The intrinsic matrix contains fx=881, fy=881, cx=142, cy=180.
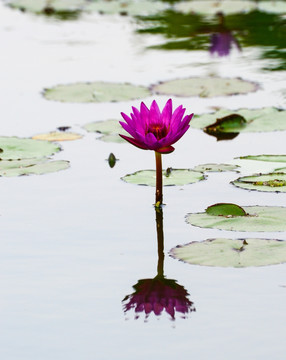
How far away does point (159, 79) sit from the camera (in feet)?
15.5

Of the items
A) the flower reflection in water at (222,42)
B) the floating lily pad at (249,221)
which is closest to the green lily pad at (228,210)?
the floating lily pad at (249,221)

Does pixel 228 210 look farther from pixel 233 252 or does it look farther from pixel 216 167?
pixel 216 167

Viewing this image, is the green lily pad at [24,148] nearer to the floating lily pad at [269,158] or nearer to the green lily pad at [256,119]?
the green lily pad at [256,119]

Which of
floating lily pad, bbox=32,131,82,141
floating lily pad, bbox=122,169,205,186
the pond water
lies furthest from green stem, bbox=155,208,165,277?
floating lily pad, bbox=32,131,82,141

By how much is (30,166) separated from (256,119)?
1058 mm

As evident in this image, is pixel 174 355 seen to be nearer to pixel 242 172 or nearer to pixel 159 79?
pixel 242 172

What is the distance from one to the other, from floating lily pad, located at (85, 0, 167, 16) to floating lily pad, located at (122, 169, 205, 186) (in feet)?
14.4

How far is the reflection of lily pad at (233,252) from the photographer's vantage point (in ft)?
7.52

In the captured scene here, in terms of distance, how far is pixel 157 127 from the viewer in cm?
274

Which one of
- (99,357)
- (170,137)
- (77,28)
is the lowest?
(99,357)

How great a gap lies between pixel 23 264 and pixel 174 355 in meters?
0.67

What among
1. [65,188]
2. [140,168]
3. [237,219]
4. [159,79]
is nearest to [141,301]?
[237,219]

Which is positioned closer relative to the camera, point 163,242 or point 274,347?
→ point 274,347

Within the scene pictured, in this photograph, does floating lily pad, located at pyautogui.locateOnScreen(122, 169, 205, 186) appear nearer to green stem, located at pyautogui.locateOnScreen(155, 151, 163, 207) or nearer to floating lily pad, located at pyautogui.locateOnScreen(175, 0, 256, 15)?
green stem, located at pyautogui.locateOnScreen(155, 151, 163, 207)
